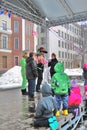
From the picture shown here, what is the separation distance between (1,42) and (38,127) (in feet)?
115

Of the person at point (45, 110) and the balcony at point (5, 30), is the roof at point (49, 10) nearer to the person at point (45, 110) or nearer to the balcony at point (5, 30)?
the person at point (45, 110)

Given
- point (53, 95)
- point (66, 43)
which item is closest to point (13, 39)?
point (66, 43)

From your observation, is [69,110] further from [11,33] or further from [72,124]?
[11,33]

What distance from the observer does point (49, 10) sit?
11.0 meters

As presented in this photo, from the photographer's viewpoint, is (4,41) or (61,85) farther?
(4,41)

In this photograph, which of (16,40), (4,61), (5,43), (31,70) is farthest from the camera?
(16,40)

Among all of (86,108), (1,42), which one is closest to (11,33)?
(1,42)

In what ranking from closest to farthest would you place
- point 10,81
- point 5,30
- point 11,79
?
point 10,81, point 11,79, point 5,30

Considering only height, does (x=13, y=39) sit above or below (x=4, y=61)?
above

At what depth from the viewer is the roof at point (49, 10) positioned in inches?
400

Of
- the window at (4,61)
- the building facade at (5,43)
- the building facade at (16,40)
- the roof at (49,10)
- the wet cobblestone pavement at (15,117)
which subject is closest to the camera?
the wet cobblestone pavement at (15,117)

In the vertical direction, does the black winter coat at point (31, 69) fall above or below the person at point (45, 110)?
above

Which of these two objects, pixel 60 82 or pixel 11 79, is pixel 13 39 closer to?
pixel 11 79

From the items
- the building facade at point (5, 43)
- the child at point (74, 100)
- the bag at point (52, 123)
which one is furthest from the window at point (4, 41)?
the bag at point (52, 123)
